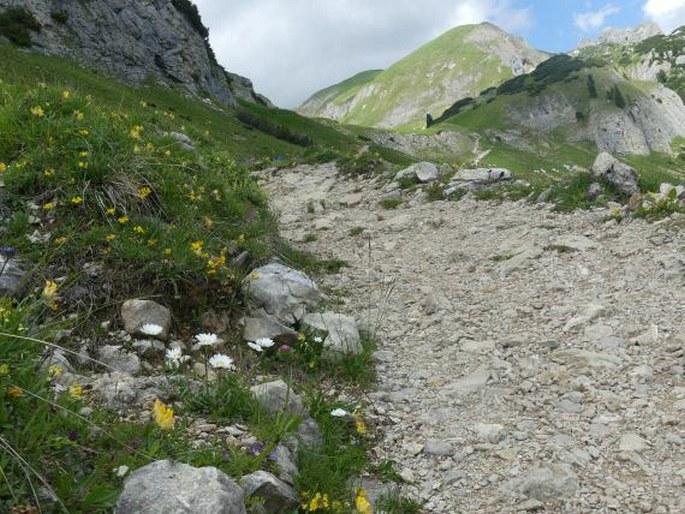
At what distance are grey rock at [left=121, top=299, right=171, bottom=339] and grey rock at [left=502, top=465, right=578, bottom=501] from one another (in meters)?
3.42

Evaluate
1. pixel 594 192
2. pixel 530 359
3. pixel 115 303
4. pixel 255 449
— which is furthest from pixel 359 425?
pixel 594 192

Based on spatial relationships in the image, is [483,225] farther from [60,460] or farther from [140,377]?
[60,460]

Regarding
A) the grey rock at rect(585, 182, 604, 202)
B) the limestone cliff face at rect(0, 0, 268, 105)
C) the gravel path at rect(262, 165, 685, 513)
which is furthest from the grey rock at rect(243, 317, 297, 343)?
the limestone cliff face at rect(0, 0, 268, 105)

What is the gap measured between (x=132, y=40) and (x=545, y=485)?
5321cm

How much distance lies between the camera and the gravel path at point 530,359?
4402 mm

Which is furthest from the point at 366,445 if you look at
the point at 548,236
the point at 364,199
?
the point at 364,199

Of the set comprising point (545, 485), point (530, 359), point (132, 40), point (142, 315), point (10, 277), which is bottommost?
point (545, 485)

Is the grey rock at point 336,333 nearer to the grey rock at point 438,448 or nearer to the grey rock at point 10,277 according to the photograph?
the grey rock at point 438,448

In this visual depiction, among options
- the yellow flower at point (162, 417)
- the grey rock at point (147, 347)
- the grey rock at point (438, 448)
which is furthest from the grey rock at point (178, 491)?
the grey rock at point (438, 448)

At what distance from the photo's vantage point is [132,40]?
48.6 m

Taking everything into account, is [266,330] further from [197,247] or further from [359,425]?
[359,425]

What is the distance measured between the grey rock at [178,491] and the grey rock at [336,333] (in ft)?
10.3

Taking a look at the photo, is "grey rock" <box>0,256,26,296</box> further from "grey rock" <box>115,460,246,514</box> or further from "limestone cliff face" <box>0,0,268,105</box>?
"limestone cliff face" <box>0,0,268,105</box>

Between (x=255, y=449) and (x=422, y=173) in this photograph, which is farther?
(x=422, y=173)
